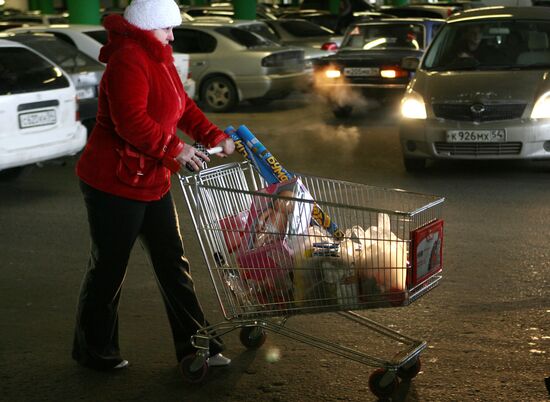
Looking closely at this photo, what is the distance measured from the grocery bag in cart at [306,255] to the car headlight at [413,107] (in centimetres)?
586

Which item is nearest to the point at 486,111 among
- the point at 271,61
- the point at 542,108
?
the point at 542,108

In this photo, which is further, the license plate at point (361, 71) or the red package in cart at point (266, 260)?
the license plate at point (361, 71)

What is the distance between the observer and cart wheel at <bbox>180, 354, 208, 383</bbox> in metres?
A: 4.74

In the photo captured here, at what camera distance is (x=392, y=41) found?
1557 centimetres

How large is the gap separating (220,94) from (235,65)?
1.88 feet

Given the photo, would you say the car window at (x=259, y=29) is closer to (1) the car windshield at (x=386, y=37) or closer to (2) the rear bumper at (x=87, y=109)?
(1) the car windshield at (x=386, y=37)

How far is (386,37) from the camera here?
1565 cm

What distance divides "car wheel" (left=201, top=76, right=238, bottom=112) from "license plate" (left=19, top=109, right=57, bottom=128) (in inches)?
295

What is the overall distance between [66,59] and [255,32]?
6602 mm

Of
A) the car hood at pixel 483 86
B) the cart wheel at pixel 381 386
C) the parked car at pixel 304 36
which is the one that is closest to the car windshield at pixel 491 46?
the car hood at pixel 483 86

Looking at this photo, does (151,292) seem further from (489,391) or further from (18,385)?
(489,391)

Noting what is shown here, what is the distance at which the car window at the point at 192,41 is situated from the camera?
1770 cm

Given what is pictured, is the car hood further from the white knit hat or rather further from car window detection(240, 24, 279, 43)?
car window detection(240, 24, 279, 43)

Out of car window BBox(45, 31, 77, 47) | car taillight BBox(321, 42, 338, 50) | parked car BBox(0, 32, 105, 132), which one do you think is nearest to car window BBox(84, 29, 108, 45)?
car window BBox(45, 31, 77, 47)
